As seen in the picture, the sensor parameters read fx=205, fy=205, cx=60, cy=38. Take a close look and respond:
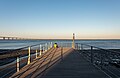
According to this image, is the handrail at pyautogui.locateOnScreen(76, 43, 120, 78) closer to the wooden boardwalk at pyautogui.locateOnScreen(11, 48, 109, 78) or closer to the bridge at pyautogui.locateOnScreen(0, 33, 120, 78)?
the bridge at pyautogui.locateOnScreen(0, 33, 120, 78)

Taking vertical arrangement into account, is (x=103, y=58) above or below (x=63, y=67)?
above

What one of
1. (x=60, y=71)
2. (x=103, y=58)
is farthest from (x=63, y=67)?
(x=103, y=58)

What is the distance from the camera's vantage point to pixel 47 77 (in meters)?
7.63

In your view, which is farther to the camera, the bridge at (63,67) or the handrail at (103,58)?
the bridge at (63,67)

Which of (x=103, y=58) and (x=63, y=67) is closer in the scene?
(x=103, y=58)

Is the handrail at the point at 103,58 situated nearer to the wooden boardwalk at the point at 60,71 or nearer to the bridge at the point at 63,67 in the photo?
the bridge at the point at 63,67

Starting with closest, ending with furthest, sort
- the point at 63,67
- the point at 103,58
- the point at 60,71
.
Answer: the point at 60,71 < the point at 103,58 < the point at 63,67

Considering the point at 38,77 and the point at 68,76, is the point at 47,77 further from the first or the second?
the point at 68,76

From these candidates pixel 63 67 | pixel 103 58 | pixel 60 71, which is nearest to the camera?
pixel 60 71

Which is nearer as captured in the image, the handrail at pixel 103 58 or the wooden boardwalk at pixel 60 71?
the handrail at pixel 103 58

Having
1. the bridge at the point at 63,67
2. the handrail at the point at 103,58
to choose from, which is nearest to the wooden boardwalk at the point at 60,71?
the bridge at the point at 63,67

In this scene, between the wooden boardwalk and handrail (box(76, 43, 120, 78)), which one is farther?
the wooden boardwalk

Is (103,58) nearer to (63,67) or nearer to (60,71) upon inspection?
(60,71)

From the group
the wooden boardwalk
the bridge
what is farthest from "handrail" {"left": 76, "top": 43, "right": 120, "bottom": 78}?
the wooden boardwalk
